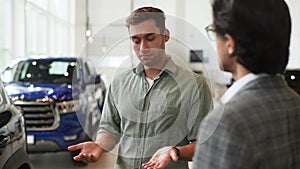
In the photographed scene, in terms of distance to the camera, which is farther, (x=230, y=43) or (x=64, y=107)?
(x=64, y=107)

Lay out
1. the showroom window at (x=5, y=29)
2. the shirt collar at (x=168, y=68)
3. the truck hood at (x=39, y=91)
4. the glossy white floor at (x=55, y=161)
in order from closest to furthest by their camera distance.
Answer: the shirt collar at (x=168, y=68) < the glossy white floor at (x=55, y=161) < the truck hood at (x=39, y=91) < the showroom window at (x=5, y=29)

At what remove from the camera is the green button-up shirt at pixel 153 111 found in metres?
1.43

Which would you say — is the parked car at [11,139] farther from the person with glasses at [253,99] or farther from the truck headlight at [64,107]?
the truck headlight at [64,107]

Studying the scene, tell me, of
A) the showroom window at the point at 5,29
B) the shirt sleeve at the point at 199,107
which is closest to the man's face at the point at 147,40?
the shirt sleeve at the point at 199,107

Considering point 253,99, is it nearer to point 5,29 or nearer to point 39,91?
point 39,91

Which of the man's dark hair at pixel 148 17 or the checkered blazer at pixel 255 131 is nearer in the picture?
the checkered blazer at pixel 255 131

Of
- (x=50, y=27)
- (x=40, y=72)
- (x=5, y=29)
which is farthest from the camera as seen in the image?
(x=50, y=27)

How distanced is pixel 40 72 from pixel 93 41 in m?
4.09

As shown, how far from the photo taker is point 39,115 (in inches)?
188

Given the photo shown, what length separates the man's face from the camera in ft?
4.56

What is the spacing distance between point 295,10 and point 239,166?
274 inches

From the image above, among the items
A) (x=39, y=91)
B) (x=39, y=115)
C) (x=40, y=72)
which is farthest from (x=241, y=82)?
(x=40, y=72)

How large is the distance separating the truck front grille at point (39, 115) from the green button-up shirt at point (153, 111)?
132 inches

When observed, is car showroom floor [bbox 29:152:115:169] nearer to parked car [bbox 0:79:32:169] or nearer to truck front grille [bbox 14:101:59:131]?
truck front grille [bbox 14:101:59:131]
